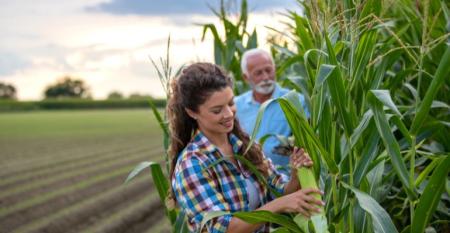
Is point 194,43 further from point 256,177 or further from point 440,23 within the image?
point 256,177

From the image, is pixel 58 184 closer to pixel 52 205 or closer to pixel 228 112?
pixel 52 205

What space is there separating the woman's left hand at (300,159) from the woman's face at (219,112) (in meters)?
0.25

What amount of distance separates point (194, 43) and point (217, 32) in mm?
Result: 190

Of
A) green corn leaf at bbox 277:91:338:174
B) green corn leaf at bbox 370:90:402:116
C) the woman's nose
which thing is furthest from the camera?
the woman's nose

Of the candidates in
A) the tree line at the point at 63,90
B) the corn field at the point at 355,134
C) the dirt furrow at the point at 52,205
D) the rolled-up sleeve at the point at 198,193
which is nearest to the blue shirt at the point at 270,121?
the corn field at the point at 355,134

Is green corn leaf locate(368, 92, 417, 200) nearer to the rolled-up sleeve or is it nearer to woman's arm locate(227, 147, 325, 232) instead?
woman's arm locate(227, 147, 325, 232)

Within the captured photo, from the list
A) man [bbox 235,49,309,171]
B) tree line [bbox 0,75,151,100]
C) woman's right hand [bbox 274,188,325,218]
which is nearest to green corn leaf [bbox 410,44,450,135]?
woman's right hand [bbox 274,188,325,218]

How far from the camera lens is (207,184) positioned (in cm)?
239

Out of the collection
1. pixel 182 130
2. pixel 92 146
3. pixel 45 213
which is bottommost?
pixel 92 146

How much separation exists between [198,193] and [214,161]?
5.3 inches

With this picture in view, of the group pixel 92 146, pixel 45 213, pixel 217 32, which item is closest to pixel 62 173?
pixel 45 213

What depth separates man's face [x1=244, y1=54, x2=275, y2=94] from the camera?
4.44 meters

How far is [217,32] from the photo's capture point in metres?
4.90

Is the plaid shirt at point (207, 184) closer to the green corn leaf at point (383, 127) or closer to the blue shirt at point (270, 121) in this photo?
the green corn leaf at point (383, 127)
